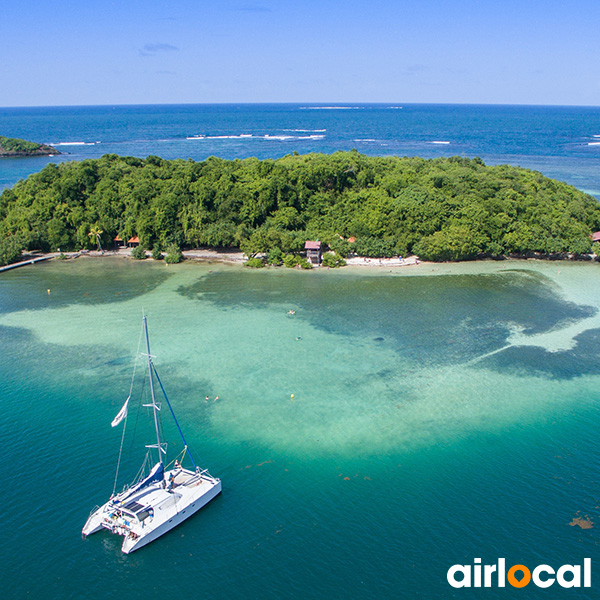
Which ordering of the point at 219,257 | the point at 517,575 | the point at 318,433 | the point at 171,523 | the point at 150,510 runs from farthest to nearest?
the point at 219,257, the point at 318,433, the point at 171,523, the point at 150,510, the point at 517,575

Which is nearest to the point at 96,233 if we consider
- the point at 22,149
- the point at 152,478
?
the point at 152,478

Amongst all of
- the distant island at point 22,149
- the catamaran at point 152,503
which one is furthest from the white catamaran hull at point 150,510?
the distant island at point 22,149

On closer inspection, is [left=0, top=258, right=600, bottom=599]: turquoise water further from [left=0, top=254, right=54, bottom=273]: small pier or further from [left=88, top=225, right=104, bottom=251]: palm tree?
[left=88, top=225, right=104, bottom=251]: palm tree

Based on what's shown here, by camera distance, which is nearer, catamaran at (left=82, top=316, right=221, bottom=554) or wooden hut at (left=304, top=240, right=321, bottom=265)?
catamaran at (left=82, top=316, right=221, bottom=554)

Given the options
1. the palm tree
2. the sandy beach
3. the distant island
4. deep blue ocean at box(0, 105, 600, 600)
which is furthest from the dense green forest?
the distant island

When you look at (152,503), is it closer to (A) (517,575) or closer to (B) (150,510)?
(B) (150,510)

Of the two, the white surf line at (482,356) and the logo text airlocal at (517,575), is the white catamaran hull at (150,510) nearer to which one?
the logo text airlocal at (517,575)
